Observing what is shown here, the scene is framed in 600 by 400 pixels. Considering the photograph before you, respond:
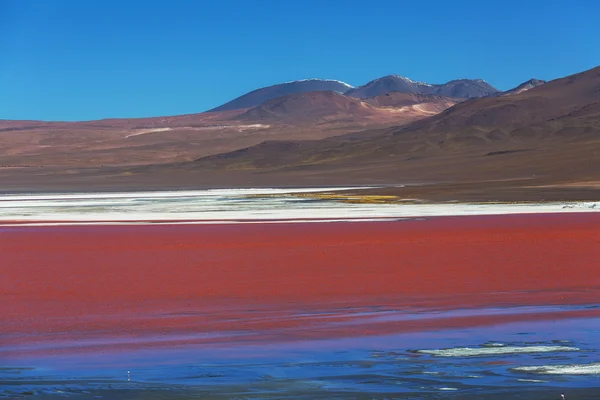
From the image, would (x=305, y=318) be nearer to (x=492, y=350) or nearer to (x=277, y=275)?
(x=492, y=350)

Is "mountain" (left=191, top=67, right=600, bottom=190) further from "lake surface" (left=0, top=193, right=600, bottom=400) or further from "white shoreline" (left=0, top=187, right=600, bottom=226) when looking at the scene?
"lake surface" (left=0, top=193, right=600, bottom=400)

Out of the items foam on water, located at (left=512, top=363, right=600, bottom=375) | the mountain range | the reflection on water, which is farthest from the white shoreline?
foam on water, located at (left=512, top=363, right=600, bottom=375)

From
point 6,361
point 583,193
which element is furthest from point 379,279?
point 583,193

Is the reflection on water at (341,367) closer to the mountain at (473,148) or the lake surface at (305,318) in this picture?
the lake surface at (305,318)

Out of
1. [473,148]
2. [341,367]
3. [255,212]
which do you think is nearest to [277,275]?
[341,367]

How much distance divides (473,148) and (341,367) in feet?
396

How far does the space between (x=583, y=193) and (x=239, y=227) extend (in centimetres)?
2319

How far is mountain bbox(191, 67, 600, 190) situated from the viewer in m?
90.8

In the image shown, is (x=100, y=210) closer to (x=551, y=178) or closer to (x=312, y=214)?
(x=312, y=214)

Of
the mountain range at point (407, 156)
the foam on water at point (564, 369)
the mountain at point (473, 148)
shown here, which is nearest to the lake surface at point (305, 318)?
the foam on water at point (564, 369)

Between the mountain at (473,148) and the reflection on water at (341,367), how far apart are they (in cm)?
6324

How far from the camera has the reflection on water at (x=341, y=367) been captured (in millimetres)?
8781

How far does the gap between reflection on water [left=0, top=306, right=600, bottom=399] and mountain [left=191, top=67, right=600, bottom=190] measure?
63242mm

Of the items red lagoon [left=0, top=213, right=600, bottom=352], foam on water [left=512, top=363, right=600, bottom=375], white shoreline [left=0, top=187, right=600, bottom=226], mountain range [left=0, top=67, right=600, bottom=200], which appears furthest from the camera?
mountain range [left=0, top=67, right=600, bottom=200]
